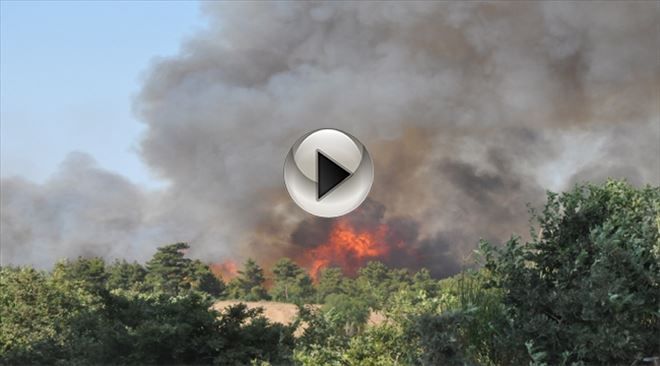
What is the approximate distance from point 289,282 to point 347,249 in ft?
6.11

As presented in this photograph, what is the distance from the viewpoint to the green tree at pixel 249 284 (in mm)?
17641

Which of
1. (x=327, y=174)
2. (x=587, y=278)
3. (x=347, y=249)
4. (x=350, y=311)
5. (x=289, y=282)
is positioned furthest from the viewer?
(x=289, y=282)

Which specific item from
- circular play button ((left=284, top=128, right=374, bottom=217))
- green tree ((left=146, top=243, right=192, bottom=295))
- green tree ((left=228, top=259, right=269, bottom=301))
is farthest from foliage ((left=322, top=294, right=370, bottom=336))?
green tree ((left=146, top=243, right=192, bottom=295))

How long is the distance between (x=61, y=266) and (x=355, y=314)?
16.8 feet

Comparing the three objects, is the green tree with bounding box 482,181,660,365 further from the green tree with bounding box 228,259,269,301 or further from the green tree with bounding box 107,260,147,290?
the green tree with bounding box 107,260,147,290

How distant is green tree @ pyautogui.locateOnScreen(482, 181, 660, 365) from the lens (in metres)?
6.34

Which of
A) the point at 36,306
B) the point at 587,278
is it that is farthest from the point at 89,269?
the point at 587,278

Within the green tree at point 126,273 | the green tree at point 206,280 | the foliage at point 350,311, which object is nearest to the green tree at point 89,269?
the green tree at point 126,273

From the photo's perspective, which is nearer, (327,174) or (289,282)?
(327,174)

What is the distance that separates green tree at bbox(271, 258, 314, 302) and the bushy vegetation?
7846 mm

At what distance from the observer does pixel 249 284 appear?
59.3 ft

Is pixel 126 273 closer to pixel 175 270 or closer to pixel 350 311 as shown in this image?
pixel 175 270

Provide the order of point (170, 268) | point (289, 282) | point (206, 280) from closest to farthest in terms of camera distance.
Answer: point (170, 268) → point (206, 280) → point (289, 282)

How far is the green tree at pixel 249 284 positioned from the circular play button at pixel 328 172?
1146 centimetres
